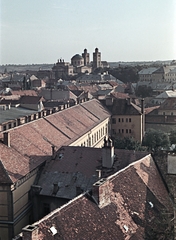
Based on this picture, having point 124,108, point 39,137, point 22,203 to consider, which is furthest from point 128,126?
point 22,203

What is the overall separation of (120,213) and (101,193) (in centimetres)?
171

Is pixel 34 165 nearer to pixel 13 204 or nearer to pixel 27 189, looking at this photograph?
pixel 27 189

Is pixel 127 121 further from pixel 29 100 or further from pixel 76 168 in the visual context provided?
pixel 76 168

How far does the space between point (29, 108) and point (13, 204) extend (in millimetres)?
38636

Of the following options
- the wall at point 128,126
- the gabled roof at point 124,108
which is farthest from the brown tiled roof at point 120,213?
the gabled roof at point 124,108

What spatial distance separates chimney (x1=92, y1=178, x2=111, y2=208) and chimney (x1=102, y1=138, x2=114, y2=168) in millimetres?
8004

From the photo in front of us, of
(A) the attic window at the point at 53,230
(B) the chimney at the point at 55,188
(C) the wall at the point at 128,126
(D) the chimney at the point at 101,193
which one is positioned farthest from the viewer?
(C) the wall at the point at 128,126

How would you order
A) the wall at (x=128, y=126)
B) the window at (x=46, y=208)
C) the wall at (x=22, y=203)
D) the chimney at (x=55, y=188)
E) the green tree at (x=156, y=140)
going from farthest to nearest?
the wall at (x=128, y=126), the green tree at (x=156, y=140), the window at (x=46, y=208), the chimney at (x=55, y=188), the wall at (x=22, y=203)

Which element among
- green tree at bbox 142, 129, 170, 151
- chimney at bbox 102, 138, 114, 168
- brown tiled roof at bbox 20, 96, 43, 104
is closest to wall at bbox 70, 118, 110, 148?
green tree at bbox 142, 129, 170, 151

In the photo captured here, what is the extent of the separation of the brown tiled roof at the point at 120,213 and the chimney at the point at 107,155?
312 centimetres

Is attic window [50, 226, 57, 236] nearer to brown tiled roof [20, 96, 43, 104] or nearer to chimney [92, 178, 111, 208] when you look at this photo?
chimney [92, 178, 111, 208]

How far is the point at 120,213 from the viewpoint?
21.9 m

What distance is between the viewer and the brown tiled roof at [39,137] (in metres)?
29.6

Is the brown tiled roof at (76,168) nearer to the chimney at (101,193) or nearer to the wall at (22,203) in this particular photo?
the wall at (22,203)
